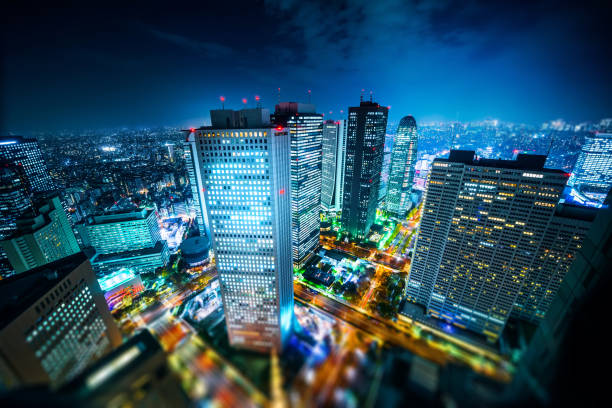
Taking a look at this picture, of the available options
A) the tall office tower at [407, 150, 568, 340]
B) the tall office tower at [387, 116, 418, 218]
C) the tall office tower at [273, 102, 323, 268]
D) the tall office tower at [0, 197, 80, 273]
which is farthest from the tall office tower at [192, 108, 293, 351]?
the tall office tower at [387, 116, 418, 218]

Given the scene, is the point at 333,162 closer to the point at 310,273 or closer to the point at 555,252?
the point at 310,273

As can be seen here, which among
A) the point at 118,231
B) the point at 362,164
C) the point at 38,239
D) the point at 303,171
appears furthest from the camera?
the point at 362,164

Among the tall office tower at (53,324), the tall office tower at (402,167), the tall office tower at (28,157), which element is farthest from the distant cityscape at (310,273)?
the tall office tower at (402,167)

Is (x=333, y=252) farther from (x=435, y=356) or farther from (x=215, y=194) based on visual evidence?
(x=435, y=356)

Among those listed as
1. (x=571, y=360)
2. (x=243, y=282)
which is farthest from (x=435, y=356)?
(x=243, y=282)

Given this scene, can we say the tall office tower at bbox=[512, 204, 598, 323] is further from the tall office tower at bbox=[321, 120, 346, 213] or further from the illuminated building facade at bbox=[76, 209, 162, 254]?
the illuminated building facade at bbox=[76, 209, 162, 254]

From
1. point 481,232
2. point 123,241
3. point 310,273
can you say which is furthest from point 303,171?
point 123,241
